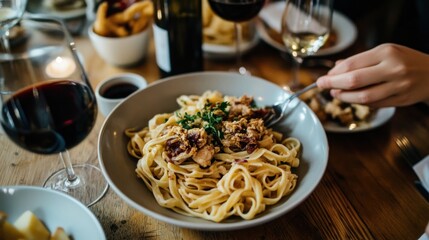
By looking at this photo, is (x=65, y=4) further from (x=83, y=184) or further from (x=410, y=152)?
(x=410, y=152)

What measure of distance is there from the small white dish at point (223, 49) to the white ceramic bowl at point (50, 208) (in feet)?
3.11

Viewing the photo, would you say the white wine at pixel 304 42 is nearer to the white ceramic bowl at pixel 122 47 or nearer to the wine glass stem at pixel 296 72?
the wine glass stem at pixel 296 72

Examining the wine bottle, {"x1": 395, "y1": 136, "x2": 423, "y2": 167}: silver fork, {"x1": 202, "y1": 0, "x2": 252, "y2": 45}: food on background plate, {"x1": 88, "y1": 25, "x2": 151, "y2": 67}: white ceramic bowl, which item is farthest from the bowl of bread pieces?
{"x1": 395, "y1": 136, "x2": 423, "y2": 167}: silver fork

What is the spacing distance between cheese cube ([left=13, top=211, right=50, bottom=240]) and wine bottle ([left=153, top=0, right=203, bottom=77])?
2.60ft

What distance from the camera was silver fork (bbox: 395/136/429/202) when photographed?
1130 mm

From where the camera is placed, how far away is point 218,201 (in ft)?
3.15

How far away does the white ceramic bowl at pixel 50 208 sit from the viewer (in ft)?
2.86

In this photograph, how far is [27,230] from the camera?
0.83 meters

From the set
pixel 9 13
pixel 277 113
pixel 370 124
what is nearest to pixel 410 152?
pixel 370 124

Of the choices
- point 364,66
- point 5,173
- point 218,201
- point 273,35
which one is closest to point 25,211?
point 5,173

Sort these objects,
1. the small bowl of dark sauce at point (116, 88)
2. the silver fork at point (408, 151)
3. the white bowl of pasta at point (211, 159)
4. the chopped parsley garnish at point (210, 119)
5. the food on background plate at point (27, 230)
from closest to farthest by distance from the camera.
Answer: the food on background plate at point (27, 230), the white bowl of pasta at point (211, 159), the chopped parsley garnish at point (210, 119), the silver fork at point (408, 151), the small bowl of dark sauce at point (116, 88)

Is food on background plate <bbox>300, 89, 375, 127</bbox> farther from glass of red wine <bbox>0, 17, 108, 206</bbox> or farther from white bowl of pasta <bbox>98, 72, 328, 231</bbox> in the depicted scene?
glass of red wine <bbox>0, 17, 108, 206</bbox>

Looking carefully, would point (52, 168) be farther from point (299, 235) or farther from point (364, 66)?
point (364, 66)

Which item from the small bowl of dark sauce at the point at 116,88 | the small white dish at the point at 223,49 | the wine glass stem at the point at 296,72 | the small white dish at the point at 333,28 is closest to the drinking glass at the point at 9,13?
the small bowl of dark sauce at the point at 116,88
